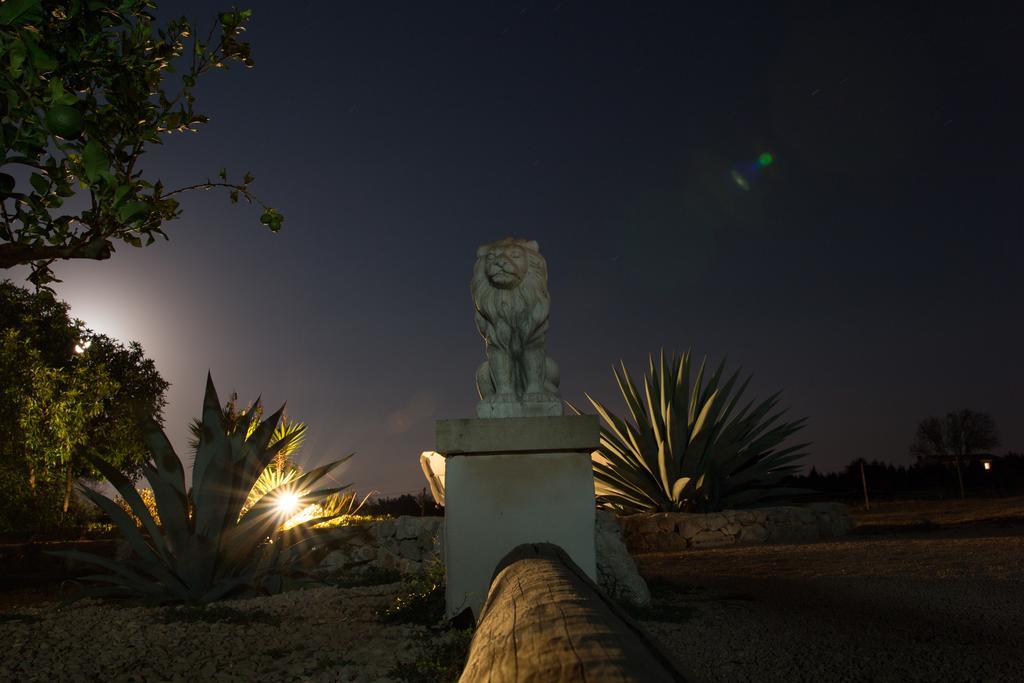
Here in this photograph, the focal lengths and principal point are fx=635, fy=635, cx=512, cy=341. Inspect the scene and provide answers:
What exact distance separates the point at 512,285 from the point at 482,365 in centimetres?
60

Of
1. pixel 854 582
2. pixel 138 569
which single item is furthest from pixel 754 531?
pixel 138 569

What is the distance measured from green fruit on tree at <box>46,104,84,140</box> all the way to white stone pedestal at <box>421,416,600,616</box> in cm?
247

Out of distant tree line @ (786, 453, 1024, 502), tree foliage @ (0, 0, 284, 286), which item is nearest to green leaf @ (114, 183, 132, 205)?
tree foliage @ (0, 0, 284, 286)

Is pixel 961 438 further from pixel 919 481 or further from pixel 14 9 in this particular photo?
pixel 14 9

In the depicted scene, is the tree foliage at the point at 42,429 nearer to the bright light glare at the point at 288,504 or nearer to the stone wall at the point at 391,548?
the stone wall at the point at 391,548

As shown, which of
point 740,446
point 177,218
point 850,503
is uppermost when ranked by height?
point 177,218

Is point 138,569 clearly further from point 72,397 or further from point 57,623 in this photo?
point 72,397

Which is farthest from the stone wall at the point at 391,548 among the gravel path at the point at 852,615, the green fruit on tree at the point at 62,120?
the green fruit on tree at the point at 62,120

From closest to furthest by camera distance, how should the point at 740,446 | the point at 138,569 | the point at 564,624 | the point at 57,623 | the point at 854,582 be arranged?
the point at 564,624 < the point at 57,623 < the point at 138,569 < the point at 854,582 < the point at 740,446

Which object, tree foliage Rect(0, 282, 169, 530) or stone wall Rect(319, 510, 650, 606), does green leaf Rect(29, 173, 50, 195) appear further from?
tree foliage Rect(0, 282, 169, 530)

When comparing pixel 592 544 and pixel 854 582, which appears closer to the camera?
pixel 592 544

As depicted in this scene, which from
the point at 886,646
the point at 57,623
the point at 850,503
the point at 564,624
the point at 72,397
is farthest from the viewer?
the point at 850,503

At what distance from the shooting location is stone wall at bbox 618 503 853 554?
10000mm

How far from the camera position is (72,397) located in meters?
11.9
